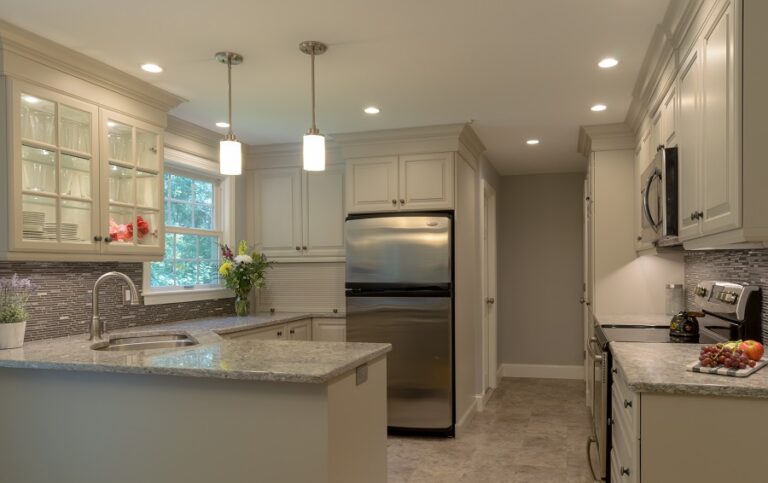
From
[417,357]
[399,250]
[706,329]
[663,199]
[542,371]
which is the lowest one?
[542,371]

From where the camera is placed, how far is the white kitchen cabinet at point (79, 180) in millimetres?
2643

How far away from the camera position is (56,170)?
2.80m

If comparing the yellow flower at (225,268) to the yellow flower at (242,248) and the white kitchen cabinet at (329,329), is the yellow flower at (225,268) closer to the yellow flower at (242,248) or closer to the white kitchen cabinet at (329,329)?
the yellow flower at (242,248)

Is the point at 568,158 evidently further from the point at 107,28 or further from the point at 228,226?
the point at 107,28

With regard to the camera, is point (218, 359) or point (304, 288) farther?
point (304, 288)

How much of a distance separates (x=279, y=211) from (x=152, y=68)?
206 centimetres

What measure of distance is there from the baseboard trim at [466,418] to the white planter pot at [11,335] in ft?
9.45

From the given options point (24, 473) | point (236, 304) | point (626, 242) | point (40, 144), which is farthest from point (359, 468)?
point (626, 242)

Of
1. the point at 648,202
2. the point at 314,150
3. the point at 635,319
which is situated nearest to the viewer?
the point at 314,150

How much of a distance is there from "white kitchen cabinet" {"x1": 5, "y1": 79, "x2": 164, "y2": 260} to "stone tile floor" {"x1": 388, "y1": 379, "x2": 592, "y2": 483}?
6.94 ft

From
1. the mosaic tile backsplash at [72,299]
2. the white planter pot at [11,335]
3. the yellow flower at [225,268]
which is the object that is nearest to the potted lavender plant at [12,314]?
the white planter pot at [11,335]

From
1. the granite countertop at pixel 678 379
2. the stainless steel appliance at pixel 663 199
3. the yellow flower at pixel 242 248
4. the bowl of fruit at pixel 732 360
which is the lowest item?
the granite countertop at pixel 678 379

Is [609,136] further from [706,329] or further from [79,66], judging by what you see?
[79,66]

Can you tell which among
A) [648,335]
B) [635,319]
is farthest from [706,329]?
[635,319]
